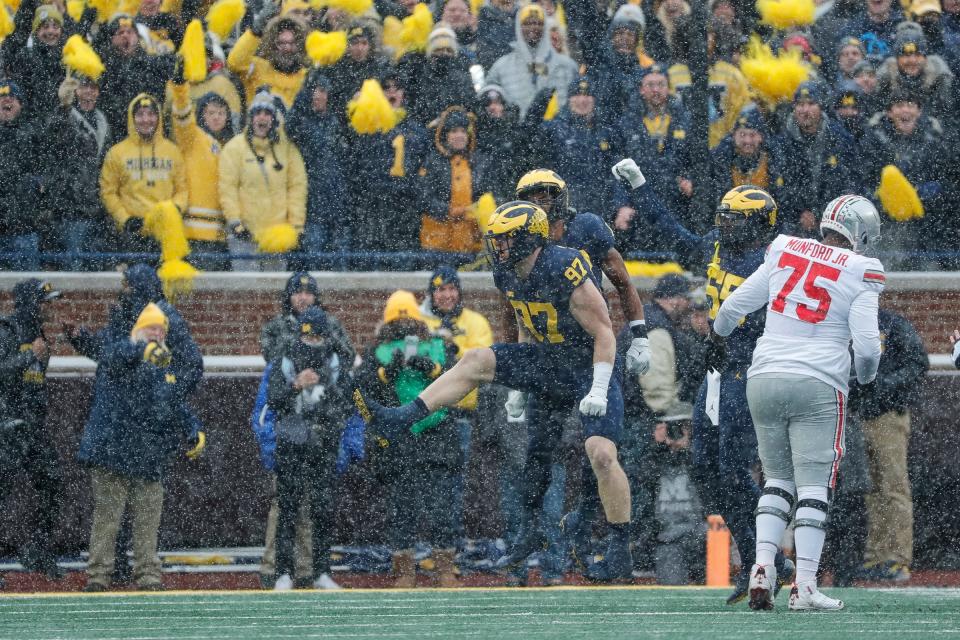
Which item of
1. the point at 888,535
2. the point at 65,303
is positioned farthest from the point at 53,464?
the point at 888,535

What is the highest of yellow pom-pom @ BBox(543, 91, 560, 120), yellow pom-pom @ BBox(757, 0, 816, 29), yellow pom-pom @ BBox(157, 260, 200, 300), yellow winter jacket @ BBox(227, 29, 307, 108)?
yellow pom-pom @ BBox(757, 0, 816, 29)

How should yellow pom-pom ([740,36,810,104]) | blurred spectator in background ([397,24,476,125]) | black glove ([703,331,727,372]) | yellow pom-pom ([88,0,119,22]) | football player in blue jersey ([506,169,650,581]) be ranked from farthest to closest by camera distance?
yellow pom-pom ([740,36,810,104]), yellow pom-pom ([88,0,119,22]), blurred spectator in background ([397,24,476,125]), football player in blue jersey ([506,169,650,581]), black glove ([703,331,727,372])

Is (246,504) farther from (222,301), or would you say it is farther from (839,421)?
(839,421)

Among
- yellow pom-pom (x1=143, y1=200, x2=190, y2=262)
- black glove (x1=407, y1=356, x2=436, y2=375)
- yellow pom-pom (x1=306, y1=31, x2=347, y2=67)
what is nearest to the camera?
black glove (x1=407, y1=356, x2=436, y2=375)

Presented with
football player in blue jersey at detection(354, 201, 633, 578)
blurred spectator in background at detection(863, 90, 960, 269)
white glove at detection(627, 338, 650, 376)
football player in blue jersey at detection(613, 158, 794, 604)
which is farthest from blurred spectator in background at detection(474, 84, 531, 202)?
football player in blue jersey at detection(613, 158, 794, 604)

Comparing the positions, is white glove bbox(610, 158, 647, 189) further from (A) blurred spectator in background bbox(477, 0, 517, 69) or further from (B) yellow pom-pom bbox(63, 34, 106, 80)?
(B) yellow pom-pom bbox(63, 34, 106, 80)

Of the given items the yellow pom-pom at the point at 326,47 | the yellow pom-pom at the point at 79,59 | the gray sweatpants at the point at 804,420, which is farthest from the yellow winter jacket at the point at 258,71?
the gray sweatpants at the point at 804,420

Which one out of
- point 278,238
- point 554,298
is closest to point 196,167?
point 278,238

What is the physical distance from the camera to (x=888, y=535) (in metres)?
13.0

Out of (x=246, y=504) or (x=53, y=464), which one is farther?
(x=246, y=504)

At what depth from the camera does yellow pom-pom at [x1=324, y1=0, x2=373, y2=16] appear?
14.0 m

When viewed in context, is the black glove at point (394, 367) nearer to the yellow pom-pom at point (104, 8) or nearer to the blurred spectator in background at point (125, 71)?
the blurred spectator in background at point (125, 71)

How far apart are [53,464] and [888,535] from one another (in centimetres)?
631

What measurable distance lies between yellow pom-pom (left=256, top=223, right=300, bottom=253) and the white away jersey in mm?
5807
